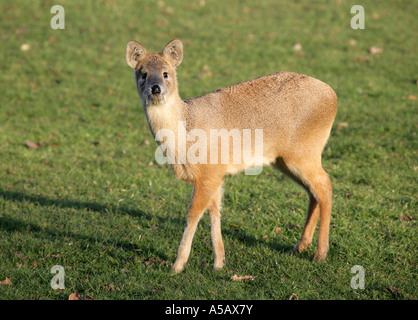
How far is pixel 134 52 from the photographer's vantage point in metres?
5.59

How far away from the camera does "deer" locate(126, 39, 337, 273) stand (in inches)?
211

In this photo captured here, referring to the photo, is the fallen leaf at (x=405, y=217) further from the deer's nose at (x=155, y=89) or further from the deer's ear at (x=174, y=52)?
the deer's nose at (x=155, y=89)

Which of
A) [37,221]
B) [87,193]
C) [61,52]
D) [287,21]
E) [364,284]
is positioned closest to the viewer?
[364,284]

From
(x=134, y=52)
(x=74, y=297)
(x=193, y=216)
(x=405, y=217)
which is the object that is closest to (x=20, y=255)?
(x=74, y=297)

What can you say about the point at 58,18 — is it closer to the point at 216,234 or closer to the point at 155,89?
the point at 155,89

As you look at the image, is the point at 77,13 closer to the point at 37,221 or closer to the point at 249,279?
the point at 37,221

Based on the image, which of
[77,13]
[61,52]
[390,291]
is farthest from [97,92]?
[390,291]

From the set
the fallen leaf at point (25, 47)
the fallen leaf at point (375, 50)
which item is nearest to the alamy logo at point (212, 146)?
the fallen leaf at point (375, 50)

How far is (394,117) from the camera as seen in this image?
33.4 ft

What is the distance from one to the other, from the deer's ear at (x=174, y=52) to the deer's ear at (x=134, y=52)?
23 centimetres

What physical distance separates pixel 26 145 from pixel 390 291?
6.91 meters

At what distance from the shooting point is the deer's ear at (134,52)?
18.2ft
